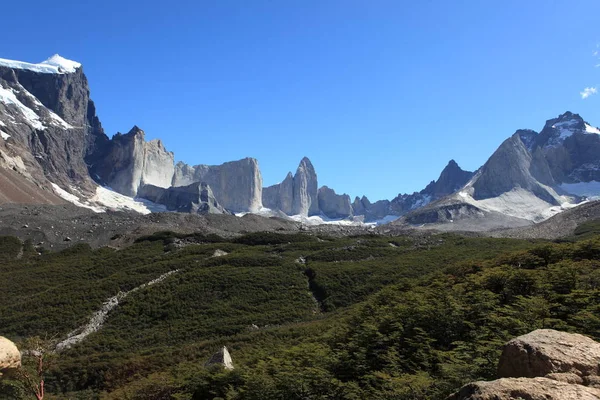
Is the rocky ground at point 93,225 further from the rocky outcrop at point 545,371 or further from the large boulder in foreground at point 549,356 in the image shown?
the rocky outcrop at point 545,371

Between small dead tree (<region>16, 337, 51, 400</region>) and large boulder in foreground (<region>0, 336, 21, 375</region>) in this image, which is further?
small dead tree (<region>16, 337, 51, 400</region>)

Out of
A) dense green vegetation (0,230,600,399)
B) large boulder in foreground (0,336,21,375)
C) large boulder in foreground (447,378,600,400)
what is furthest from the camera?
large boulder in foreground (0,336,21,375)

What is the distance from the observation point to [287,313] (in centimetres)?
4878

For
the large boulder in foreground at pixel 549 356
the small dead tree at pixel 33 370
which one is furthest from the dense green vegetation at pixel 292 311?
the large boulder in foreground at pixel 549 356

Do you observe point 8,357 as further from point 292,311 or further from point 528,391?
point 292,311

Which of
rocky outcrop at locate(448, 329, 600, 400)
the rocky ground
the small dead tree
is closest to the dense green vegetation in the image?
the small dead tree

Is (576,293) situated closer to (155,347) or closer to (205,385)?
(205,385)

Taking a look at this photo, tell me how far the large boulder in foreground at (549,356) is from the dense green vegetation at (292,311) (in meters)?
2.32

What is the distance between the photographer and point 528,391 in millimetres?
6238

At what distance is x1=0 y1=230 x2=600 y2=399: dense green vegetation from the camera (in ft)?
45.8

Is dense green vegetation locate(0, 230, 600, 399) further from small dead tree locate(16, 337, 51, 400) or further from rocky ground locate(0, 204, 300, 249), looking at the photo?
rocky ground locate(0, 204, 300, 249)

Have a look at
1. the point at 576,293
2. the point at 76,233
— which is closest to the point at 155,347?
the point at 576,293

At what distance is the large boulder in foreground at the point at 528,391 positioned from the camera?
20.1ft

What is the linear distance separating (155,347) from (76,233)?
68217mm
